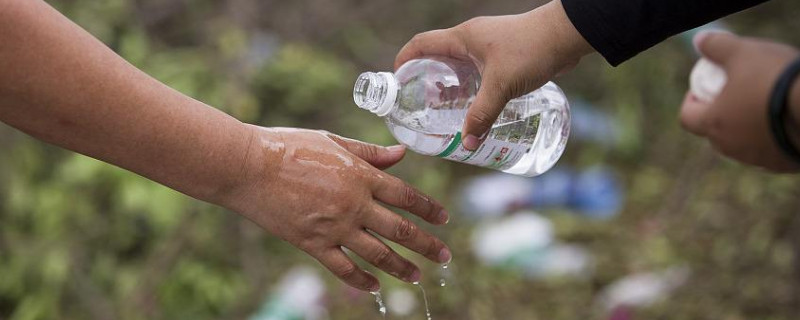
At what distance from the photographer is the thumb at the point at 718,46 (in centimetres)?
159

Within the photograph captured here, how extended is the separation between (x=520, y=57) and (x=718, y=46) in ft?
1.36

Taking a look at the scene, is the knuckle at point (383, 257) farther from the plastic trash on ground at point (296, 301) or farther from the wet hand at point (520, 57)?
the plastic trash on ground at point (296, 301)

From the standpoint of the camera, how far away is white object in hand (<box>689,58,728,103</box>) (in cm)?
164

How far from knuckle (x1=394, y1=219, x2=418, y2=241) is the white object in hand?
641 millimetres

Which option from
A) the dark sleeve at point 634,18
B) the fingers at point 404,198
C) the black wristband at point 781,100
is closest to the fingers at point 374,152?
the fingers at point 404,198

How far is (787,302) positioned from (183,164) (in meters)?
2.61

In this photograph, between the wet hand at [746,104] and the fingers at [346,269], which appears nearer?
the wet hand at [746,104]

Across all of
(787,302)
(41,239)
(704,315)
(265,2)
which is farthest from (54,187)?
(787,302)

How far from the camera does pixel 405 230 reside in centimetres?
202

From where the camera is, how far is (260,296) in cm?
374

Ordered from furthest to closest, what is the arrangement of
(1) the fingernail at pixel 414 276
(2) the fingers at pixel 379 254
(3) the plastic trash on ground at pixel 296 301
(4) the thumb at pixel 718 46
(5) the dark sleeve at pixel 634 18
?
(3) the plastic trash on ground at pixel 296 301, (1) the fingernail at pixel 414 276, (2) the fingers at pixel 379 254, (5) the dark sleeve at pixel 634 18, (4) the thumb at pixel 718 46

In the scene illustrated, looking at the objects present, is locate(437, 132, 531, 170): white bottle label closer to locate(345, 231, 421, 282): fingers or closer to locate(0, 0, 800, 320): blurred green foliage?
locate(345, 231, 421, 282): fingers

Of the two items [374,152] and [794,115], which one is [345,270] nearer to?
[374,152]

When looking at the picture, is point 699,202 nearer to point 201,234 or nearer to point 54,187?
point 201,234
